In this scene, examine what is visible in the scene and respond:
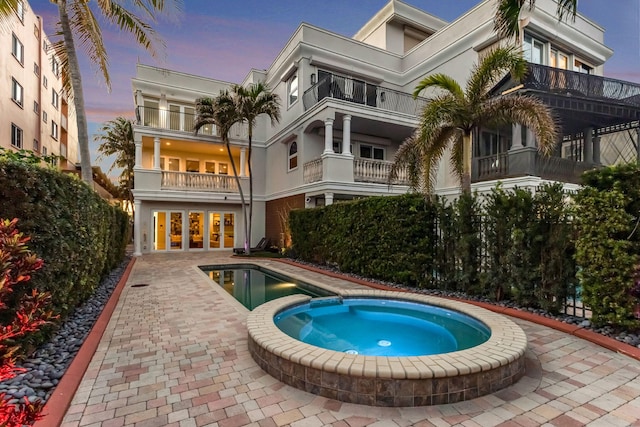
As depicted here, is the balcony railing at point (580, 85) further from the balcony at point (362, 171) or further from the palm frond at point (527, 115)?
the balcony at point (362, 171)

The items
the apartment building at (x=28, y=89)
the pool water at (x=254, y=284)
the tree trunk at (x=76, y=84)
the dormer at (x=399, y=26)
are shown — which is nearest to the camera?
the pool water at (x=254, y=284)

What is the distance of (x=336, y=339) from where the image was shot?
5.15 m

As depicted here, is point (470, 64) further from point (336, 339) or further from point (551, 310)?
point (336, 339)

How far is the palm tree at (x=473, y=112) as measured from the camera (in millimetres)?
6953

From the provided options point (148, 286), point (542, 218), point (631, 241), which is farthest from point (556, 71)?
point (148, 286)

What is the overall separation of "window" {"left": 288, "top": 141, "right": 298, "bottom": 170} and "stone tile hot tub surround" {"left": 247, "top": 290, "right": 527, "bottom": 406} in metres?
13.2

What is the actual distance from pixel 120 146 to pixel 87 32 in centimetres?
1512

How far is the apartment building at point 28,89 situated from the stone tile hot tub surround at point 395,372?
1481cm

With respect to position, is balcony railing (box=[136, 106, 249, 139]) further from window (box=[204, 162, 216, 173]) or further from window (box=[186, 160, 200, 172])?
window (box=[204, 162, 216, 173])

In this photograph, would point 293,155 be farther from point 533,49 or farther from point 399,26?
point 533,49

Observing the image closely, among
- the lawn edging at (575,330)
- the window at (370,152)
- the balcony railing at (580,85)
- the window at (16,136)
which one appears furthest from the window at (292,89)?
the window at (16,136)

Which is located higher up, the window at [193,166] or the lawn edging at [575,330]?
the window at [193,166]

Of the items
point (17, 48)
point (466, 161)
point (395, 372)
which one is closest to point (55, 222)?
point (395, 372)

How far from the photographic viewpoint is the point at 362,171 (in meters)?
13.9
